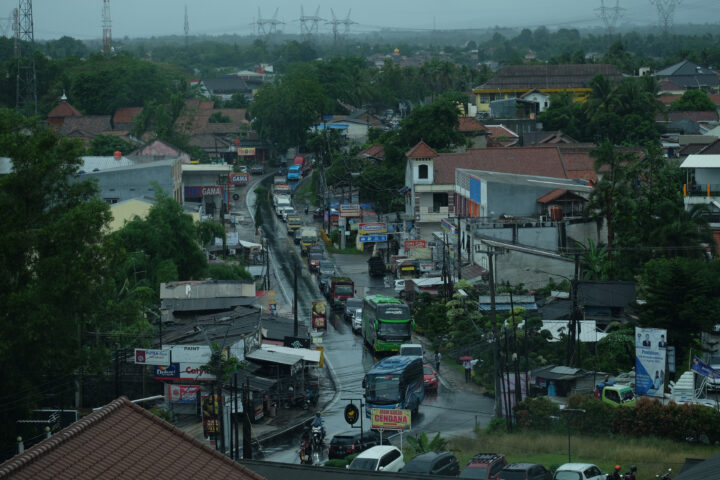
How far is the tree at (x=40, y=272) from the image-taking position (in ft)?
86.5

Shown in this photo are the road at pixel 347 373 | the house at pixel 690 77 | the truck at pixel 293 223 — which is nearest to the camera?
the road at pixel 347 373

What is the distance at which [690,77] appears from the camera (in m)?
139

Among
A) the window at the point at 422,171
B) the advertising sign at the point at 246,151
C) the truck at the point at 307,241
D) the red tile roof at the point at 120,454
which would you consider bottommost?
the truck at the point at 307,241

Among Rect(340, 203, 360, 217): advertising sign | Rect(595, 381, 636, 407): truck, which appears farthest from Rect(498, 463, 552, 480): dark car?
Rect(340, 203, 360, 217): advertising sign

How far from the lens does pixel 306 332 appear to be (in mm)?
43531

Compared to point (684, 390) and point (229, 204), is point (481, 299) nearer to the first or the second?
point (684, 390)

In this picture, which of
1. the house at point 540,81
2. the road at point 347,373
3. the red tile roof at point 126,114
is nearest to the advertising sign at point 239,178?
the road at point 347,373

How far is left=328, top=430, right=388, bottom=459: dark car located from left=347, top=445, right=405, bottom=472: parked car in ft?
8.60

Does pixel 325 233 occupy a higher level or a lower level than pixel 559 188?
lower

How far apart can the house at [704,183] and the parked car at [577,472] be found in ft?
89.1

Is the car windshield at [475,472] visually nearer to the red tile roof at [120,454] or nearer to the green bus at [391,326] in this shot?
the red tile roof at [120,454]

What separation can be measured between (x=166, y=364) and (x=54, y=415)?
6.13 metres

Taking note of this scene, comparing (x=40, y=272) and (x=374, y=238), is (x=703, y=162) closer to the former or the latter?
(x=374, y=238)

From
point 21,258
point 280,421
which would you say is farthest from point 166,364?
point 21,258
